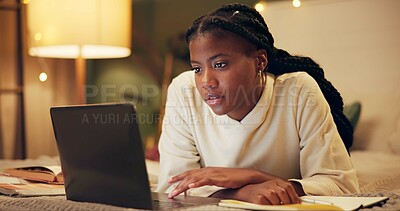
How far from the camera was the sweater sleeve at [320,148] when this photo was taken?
1292 millimetres

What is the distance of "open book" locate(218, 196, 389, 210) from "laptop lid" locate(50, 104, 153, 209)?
0.16m

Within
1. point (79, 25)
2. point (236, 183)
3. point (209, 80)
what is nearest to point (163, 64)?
point (79, 25)

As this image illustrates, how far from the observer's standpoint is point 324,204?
98cm

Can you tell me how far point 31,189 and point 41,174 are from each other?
0.15 meters

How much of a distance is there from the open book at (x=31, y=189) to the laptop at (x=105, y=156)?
0.20 metres

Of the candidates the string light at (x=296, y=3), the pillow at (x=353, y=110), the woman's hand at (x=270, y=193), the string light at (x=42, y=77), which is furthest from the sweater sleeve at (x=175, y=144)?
the string light at (x=42, y=77)

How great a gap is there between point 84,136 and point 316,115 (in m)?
0.58

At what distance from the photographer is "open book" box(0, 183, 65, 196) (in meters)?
1.30

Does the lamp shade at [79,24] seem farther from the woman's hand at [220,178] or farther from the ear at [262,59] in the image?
the woman's hand at [220,178]

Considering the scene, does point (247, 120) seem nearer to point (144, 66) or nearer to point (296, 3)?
point (296, 3)

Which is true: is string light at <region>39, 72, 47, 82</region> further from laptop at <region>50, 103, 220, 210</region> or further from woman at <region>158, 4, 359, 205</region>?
laptop at <region>50, 103, 220, 210</region>

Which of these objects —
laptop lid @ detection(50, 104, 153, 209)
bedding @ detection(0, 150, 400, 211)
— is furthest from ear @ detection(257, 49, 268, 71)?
laptop lid @ detection(50, 104, 153, 209)

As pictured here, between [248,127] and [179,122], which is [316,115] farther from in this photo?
[179,122]

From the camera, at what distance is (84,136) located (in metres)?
1.02
